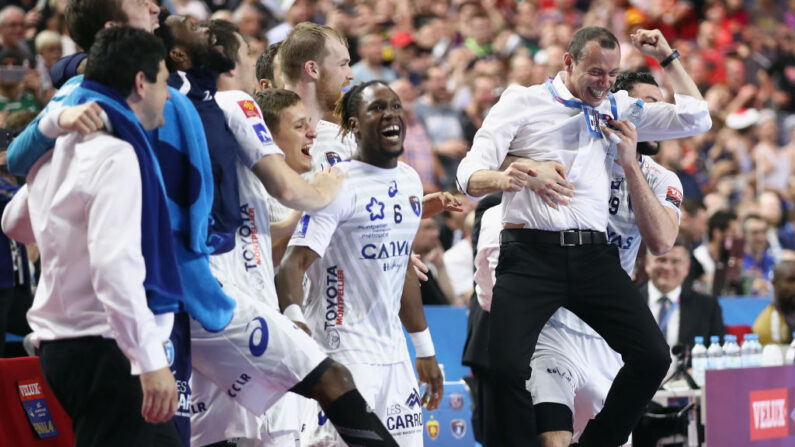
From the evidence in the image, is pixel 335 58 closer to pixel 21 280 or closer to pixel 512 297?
pixel 512 297

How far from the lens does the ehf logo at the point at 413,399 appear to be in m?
4.91

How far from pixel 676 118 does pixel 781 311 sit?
3425mm

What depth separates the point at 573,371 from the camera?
6090 millimetres

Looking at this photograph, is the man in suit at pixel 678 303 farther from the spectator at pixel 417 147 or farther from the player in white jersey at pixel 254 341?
the player in white jersey at pixel 254 341

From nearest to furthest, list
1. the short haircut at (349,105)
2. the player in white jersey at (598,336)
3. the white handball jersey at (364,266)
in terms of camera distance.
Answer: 1. the white handball jersey at (364,266)
2. the short haircut at (349,105)
3. the player in white jersey at (598,336)

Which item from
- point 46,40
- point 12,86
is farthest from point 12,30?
point 12,86

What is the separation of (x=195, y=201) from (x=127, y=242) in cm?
55

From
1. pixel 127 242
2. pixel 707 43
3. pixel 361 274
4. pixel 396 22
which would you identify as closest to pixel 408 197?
pixel 361 274

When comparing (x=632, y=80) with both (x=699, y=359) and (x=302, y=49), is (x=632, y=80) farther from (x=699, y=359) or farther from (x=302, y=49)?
(x=699, y=359)

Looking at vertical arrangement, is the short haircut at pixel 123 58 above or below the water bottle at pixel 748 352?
above

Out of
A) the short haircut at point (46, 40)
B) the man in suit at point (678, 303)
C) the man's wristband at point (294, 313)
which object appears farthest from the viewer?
the short haircut at point (46, 40)

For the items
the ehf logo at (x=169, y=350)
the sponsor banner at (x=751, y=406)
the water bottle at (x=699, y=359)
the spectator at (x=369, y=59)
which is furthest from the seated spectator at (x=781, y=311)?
the ehf logo at (x=169, y=350)

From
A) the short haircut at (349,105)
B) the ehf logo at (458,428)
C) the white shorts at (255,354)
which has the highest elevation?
the short haircut at (349,105)

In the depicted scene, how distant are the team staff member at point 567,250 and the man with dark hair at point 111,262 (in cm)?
223
